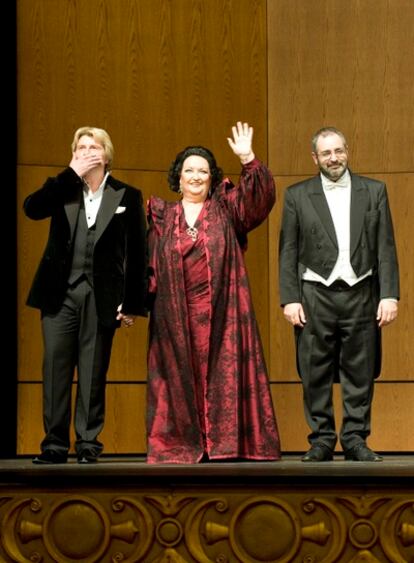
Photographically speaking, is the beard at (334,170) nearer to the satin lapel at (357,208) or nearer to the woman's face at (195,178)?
the satin lapel at (357,208)

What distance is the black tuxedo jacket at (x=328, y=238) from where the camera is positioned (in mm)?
4430

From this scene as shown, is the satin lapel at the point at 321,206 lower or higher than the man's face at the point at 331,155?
lower

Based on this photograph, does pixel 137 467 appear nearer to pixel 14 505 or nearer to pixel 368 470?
pixel 14 505

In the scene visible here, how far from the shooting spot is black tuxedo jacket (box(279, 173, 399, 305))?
4.43 meters

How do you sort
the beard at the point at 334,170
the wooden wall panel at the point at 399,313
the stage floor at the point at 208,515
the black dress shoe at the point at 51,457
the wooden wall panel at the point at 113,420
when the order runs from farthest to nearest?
the wooden wall panel at the point at 399,313 < the wooden wall panel at the point at 113,420 < the beard at the point at 334,170 < the black dress shoe at the point at 51,457 < the stage floor at the point at 208,515

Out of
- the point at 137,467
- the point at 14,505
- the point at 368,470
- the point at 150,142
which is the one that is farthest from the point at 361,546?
the point at 150,142

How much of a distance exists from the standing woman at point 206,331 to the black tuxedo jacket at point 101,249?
12 cm

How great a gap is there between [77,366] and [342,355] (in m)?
0.91

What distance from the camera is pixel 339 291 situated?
4.44 metres

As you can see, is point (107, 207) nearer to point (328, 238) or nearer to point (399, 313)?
point (328, 238)

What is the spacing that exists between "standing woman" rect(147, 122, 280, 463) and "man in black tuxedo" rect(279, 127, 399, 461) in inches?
6.2

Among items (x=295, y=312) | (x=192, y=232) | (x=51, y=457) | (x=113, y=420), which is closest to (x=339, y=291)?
(x=295, y=312)

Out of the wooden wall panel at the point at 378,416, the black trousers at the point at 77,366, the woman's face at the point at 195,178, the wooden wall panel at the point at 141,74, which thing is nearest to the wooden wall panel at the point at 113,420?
the wooden wall panel at the point at 378,416

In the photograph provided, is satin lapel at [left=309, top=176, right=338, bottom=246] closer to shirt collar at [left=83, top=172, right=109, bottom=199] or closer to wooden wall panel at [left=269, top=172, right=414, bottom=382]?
shirt collar at [left=83, top=172, right=109, bottom=199]
